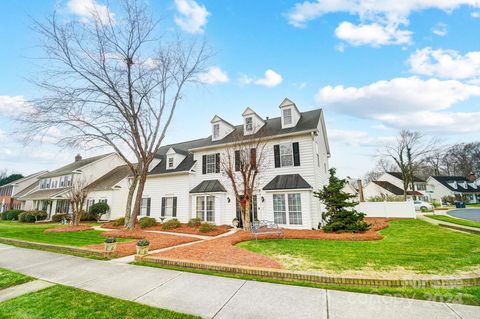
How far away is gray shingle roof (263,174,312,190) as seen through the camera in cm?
1391

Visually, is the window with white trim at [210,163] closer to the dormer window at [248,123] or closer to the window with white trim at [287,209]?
the dormer window at [248,123]

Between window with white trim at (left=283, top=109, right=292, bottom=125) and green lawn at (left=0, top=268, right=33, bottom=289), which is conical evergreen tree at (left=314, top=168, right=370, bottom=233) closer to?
window with white trim at (left=283, top=109, right=292, bottom=125)

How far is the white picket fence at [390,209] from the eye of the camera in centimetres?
1914

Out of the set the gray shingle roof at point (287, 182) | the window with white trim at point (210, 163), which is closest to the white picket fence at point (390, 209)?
the gray shingle roof at point (287, 182)

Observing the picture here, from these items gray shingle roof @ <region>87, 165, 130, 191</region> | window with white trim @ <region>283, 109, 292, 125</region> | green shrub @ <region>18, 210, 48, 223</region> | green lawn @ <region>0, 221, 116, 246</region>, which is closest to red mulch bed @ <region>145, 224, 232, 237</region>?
green lawn @ <region>0, 221, 116, 246</region>

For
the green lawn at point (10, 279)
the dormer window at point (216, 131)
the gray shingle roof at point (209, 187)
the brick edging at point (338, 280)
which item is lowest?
the green lawn at point (10, 279)

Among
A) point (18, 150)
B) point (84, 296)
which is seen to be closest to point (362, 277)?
point (84, 296)

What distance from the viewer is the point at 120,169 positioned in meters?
29.4

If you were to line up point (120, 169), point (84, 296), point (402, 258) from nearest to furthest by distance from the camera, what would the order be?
1. point (84, 296)
2. point (402, 258)
3. point (120, 169)

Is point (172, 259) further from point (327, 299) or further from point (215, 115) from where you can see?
point (215, 115)

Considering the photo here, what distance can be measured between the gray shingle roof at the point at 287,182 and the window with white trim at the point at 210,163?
5.34 m

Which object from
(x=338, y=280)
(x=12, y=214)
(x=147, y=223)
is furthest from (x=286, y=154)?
(x=12, y=214)

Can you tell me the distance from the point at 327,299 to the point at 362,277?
123cm

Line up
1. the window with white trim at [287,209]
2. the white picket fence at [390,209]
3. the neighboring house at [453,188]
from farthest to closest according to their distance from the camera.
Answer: the neighboring house at [453,188]
the white picket fence at [390,209]
the window with white trim at [287,209]
